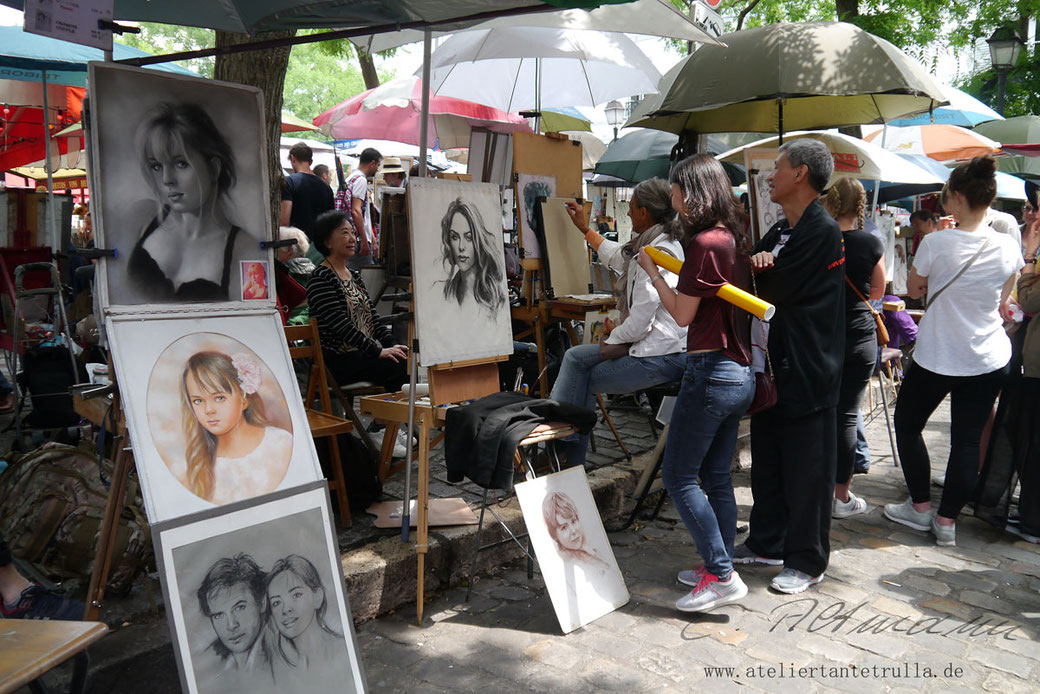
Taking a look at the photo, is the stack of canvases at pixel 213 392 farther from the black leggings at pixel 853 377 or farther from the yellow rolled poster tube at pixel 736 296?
the black leggings at pixel 853 377

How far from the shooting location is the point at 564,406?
367 cm

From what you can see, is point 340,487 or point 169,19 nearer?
point 169,19

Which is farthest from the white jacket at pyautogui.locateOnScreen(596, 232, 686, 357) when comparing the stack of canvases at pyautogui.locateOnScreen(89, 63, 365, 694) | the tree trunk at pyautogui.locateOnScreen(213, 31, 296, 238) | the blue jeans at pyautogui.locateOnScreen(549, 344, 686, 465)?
the tree trunk at pyautogui.locateOnScreen(213, 31, 296, 238)

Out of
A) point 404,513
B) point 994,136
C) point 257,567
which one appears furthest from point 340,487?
point 994,136

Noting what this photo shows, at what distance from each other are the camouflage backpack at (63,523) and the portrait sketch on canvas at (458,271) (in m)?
1.33

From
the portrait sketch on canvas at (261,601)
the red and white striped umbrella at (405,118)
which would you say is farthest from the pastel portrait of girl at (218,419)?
the red and white striped umbrella at (405,118)

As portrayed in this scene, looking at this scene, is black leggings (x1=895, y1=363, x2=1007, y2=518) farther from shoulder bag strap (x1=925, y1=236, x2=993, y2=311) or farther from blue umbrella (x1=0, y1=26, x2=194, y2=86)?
blue umbrella (x1=0, y1=26, x2=194, y2=86)

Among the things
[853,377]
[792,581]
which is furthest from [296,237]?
[792,581]

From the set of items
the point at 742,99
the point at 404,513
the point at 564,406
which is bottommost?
the point at 404,513

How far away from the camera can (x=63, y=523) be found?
3316 millimetres

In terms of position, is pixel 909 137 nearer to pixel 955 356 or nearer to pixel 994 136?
pixel 994 136

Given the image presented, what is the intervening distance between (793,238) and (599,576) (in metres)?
1.66

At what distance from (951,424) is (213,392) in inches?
150

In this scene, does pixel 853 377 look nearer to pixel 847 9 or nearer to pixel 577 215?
pixel 577 215
